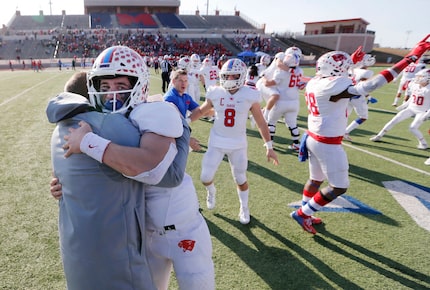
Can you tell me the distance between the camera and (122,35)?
46.6m

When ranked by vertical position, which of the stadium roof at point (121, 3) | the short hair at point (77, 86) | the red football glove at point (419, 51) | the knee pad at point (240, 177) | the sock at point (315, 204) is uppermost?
the stadium roof at point (121, 3)

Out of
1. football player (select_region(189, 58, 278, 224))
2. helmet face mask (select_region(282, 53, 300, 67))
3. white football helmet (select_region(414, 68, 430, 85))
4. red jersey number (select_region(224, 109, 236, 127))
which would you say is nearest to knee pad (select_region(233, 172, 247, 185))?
football player (select_region(189, 58, 278, 224))

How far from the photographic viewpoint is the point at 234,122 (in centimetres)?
391

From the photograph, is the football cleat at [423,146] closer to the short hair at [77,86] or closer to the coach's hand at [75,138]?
the short hair at [77,86]

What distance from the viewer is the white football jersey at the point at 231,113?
386cm

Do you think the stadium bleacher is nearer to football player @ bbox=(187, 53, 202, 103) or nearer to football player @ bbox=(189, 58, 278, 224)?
football player @ bbox=(187, 53, 202, 103)

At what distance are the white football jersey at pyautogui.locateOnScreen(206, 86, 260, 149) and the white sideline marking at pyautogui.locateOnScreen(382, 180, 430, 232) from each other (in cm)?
273

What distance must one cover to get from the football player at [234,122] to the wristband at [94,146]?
2663mm

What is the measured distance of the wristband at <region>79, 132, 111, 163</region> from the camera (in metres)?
1.34

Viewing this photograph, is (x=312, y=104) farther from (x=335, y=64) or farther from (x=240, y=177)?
(x=240, y=177)

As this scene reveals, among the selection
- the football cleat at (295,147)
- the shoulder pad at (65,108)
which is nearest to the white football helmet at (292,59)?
the football cleat at (295,147)

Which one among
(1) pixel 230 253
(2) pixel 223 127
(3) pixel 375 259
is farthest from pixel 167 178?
(3) pixel 375 259

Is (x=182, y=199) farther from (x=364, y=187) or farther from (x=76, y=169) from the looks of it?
(x=364, y=187)

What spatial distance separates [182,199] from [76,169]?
714mm
